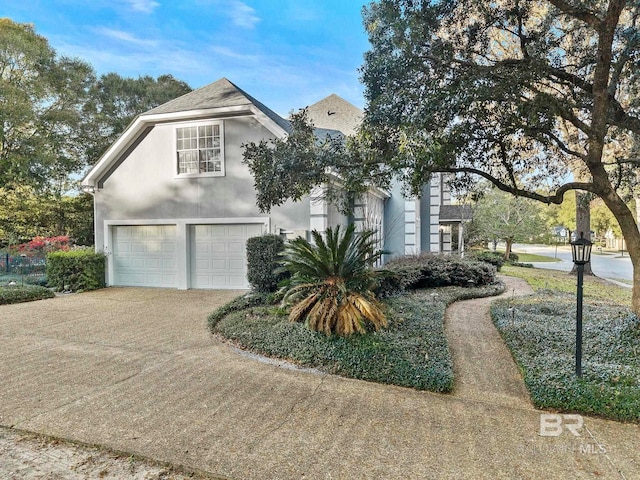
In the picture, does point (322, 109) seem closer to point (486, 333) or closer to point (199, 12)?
point (199, 12)

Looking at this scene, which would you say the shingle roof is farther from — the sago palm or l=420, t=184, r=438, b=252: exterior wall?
l=420, t=184, r=438, b=252: exterior wall

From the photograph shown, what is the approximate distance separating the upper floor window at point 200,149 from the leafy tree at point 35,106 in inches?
333

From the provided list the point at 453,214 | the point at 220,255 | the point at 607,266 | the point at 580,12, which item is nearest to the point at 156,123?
the point at 220,255

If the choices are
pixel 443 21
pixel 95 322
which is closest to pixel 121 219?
pixel 95 322

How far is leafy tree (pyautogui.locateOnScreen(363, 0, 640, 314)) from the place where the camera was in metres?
5.23

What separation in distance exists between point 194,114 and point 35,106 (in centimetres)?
1167

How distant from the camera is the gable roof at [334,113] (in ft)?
50.7

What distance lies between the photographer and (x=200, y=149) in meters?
11.6

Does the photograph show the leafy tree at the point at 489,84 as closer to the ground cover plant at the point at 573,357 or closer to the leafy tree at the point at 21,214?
the ground cover plant at the point at 573,357

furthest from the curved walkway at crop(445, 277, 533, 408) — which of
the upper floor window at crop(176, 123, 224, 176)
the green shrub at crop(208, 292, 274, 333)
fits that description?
the upper floor window at crop(176, 123, 224, 176)

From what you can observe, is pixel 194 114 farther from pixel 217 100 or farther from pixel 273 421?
pixel 273 421

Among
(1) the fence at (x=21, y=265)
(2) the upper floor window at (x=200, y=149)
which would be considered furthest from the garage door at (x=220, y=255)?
(1) the fence at (x=21, y=265)

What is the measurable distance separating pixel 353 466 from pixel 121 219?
11.8 metres

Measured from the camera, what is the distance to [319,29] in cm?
1092
